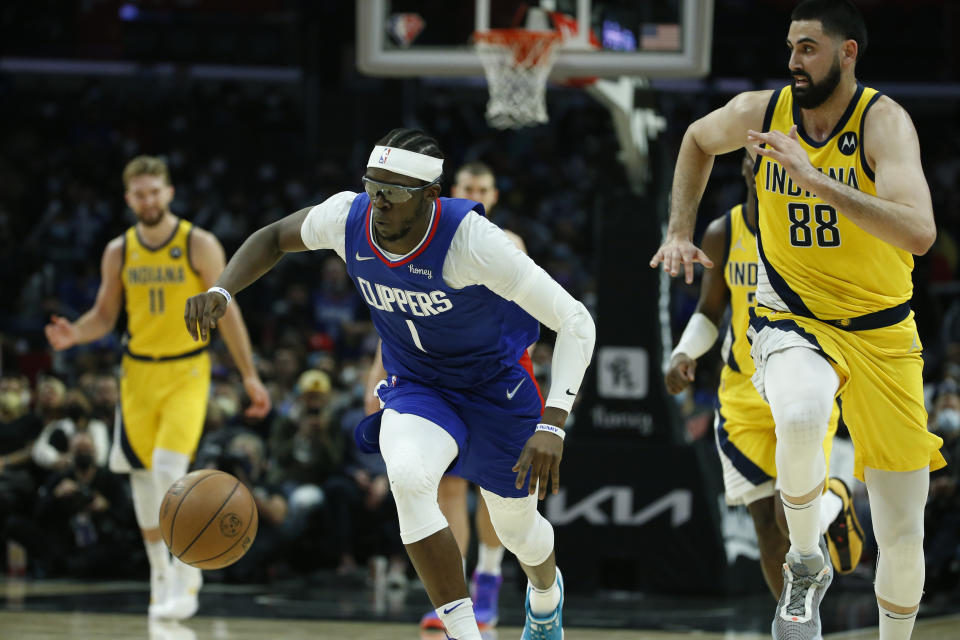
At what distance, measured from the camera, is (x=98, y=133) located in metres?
20.4

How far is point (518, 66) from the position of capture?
8.88 metres

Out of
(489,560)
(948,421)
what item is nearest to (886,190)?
(489,560)

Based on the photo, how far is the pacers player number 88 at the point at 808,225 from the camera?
14.6 ft

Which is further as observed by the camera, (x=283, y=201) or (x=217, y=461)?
(x=283, y=201)

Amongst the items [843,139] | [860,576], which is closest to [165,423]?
[843,139]

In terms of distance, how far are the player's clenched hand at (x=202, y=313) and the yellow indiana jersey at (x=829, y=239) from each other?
2076 millimetres

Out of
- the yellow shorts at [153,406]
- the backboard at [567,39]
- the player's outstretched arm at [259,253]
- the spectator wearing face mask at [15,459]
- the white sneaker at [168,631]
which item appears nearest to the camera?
the player's outstretched arm at [259,253]

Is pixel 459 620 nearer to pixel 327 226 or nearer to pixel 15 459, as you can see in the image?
pixel 327 226

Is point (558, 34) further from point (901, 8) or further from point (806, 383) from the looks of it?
point (901, 8)

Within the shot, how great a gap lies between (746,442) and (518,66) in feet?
13.5

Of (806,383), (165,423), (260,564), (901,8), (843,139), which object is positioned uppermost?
(901,8)

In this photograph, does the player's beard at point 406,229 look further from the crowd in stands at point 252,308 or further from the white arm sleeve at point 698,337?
the crowd in stands at point 252,308

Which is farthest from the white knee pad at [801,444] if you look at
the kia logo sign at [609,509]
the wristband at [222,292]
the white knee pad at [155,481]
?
the kia logo sign at [609,509]

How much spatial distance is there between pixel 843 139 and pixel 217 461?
6.20 metres
